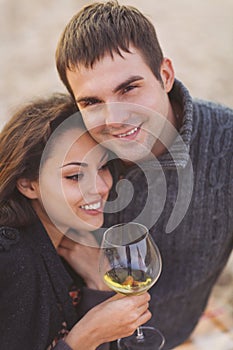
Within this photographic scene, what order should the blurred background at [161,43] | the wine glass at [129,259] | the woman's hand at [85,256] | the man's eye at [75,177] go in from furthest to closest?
the blurred background at [161,43]
the woman's hand at [85,256]
the man's eye at [75,177]
the wine glass at [129,259]

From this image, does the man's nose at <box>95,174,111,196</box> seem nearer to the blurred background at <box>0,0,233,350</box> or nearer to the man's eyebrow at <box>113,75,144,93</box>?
the man's eyebrow at <box>113,75,144,93</box>

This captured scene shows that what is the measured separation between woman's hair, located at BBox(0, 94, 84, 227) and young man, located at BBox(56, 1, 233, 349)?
9 centimetres

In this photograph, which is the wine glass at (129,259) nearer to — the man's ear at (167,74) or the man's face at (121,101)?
the man's face at (121,101)

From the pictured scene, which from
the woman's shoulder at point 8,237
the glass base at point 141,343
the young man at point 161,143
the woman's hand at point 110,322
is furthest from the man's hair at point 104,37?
the glass base at point 141,343

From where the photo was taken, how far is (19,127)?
5.49 feet

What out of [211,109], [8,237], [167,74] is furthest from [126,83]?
[8,237]

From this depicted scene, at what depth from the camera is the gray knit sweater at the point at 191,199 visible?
5.80 feet

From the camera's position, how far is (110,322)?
4.90 feet

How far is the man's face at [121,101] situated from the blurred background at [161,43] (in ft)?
6.54

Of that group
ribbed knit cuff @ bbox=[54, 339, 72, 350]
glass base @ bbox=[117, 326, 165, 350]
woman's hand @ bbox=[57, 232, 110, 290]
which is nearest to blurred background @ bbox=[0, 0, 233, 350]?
woman's hand @ bbox=[57, 232, 110, 290]

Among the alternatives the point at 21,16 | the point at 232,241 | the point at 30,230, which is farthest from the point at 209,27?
the point at 30,230

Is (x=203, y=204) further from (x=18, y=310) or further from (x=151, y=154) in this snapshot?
(x=18, y=310)

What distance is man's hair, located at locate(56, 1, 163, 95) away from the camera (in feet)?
5.10

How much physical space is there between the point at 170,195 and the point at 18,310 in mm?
562
